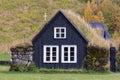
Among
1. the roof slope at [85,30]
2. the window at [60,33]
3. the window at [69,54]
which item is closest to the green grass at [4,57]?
the roof slope at [85,30]

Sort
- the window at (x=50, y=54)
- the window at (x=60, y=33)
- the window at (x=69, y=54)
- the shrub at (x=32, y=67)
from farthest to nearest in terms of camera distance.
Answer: the window at (x=60, y=33), the window at (x=50, y=54), the window at (x=69, y=54), the shrub at (x=32, y=67)

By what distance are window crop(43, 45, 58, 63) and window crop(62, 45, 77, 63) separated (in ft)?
2.11

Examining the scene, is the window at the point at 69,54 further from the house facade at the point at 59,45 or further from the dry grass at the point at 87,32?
the dry grass at the point at 87,32

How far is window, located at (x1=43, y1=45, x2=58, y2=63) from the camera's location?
4609cm

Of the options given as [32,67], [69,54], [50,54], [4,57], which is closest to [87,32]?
[69,54]

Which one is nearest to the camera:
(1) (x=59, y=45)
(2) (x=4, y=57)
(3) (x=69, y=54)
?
(3) (x=69, y=54)

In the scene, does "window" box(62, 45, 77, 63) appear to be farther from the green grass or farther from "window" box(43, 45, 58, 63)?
the green grass

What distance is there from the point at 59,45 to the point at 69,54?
1.13 m

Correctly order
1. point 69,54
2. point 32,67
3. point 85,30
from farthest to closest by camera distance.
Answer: point 85,30 < point 69,54 < point 32,67

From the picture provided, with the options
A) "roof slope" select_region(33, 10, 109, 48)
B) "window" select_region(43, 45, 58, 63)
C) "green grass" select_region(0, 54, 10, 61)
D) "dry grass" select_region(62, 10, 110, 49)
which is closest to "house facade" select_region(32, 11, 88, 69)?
"window" select_region(43, 45, 58, 63)

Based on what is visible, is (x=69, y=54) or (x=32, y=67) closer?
(x=32, y=67)

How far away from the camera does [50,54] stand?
46.1 metres

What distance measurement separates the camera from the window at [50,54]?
151 ft

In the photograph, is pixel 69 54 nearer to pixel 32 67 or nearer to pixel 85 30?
pixel 85 30
